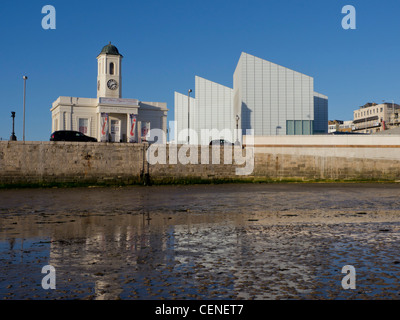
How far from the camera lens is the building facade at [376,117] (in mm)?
113469

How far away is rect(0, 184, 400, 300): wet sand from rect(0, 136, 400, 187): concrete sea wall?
16.6m

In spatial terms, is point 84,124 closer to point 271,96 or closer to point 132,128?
point 132,128

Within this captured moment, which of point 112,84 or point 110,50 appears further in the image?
point 110,50

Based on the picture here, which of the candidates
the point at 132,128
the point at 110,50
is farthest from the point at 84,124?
the point at 110,50

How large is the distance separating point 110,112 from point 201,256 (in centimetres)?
5307

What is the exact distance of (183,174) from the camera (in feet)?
97.8

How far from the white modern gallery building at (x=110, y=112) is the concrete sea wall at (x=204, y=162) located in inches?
Result: 1086

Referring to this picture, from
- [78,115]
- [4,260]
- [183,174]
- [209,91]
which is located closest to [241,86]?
[209,91]

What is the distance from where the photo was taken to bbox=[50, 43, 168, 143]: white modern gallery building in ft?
189

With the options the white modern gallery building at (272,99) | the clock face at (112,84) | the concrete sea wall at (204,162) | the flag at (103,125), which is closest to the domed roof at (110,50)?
the clock face at (112,84)

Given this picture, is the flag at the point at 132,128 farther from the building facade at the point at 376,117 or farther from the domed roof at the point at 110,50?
the building facade at the point at 376,117

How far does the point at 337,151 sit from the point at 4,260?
95.1 ft

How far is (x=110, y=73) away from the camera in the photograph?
205 feet

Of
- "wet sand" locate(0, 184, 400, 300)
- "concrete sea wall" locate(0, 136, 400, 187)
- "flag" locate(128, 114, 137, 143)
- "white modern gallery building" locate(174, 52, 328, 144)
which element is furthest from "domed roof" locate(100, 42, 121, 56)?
"wet sand" locate(0, 184, 400, 300)
